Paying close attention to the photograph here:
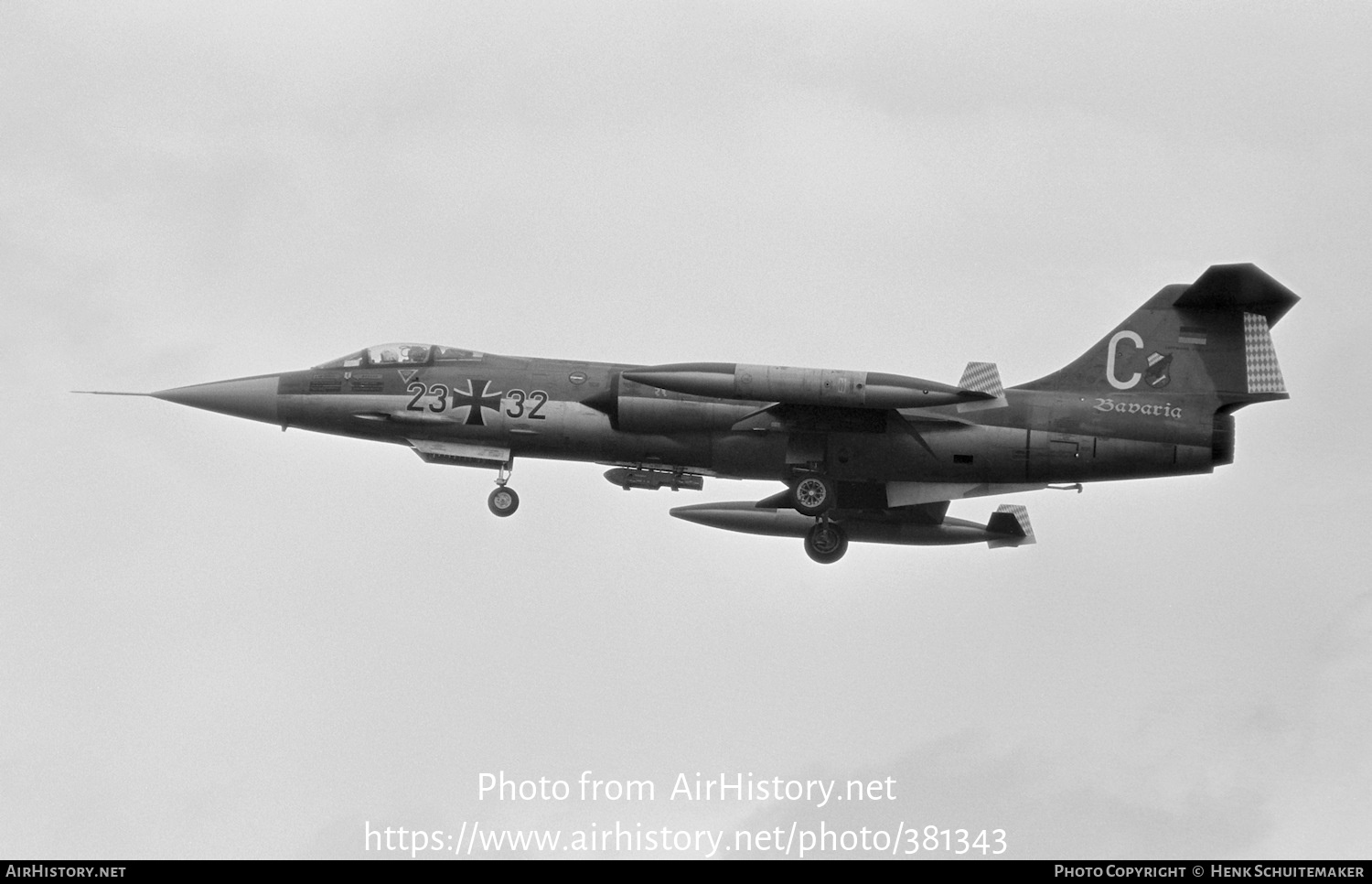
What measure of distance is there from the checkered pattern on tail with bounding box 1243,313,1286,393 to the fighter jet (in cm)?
2

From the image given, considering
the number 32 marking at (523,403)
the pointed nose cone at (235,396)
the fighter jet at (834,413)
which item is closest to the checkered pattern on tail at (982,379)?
the fighter jet at (834,413)

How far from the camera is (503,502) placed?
36969mm

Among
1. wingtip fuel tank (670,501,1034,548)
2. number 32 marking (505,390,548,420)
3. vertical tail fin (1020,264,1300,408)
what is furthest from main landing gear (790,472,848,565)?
number 32 marking (505,390,548,420)

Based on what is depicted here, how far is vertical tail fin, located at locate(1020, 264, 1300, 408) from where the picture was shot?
35.1 meters

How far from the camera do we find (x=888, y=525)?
38969 millimetres

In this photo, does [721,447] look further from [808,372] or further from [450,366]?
[450,366]

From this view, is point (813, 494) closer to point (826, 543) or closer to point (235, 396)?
point (826, 543)

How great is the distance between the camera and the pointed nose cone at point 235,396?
38.2 m

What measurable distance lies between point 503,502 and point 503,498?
0.27 ft

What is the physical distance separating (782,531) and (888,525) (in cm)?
198

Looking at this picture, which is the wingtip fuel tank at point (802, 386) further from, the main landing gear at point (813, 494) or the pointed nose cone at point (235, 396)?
the pointed nose cone at point (235, 396)

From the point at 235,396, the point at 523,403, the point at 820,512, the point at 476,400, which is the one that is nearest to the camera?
the point at 820,512

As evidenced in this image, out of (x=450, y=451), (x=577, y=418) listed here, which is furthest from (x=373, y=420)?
(x=577, y=418)

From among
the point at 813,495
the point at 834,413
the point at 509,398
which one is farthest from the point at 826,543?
the point at 509,398
